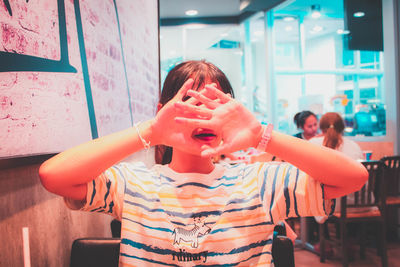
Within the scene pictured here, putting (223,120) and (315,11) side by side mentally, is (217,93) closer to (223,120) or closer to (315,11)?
(223,120)

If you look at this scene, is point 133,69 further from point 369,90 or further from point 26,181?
point 369,90

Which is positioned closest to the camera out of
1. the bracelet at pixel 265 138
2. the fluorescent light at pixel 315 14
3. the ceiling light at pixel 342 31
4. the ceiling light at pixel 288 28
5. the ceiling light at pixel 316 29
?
the bracelet at pixel 265 138

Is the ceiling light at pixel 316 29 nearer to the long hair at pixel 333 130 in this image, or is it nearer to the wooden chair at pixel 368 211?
the long hair at pixel 333 130

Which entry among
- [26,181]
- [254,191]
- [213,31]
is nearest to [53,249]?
[26,181]

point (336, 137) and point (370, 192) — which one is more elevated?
point (336, 137)

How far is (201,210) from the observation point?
0.85 metres

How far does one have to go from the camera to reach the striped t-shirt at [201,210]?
2.67 ft

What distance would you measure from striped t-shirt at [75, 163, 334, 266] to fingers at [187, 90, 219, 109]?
25 centimetres

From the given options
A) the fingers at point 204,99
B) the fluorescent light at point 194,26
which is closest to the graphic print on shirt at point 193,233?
the fingers at point 204,99

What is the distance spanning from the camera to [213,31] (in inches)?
251

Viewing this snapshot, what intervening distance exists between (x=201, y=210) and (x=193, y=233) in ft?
0.22

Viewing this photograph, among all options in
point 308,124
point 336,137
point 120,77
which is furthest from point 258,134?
point 308,124

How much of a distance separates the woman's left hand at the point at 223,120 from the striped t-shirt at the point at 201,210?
0.16m

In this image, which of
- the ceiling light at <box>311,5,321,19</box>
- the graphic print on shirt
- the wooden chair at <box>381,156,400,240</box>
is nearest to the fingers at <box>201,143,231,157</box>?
the graphic print on shirt
